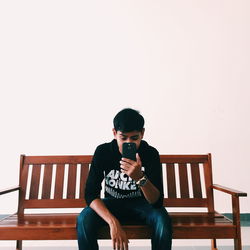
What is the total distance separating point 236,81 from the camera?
3037 mm

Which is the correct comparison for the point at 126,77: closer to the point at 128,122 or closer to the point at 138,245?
the point at 128,122

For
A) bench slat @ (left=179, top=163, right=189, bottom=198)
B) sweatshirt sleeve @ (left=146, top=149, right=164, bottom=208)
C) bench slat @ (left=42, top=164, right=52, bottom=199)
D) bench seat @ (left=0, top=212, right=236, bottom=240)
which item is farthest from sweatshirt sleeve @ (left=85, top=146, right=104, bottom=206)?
bench slat @ (left=179, top=163, right=189, bottom=198)

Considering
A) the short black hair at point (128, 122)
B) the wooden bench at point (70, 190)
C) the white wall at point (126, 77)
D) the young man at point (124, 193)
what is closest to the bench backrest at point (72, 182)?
the wooden bench at point (70, 190)

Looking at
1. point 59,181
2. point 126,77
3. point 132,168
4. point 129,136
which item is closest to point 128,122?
point 129,136

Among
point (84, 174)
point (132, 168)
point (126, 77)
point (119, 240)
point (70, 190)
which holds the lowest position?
point (119, 240)

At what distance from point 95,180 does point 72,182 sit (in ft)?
1.86

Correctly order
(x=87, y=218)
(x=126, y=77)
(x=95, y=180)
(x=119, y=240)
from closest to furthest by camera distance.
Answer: (x=119, y=240) → (x=87, y=218) → (x=95, y=180) → (x=126, y=77)

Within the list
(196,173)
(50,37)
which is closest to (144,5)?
(50,37)

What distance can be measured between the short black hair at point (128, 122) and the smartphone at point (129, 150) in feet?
0.29

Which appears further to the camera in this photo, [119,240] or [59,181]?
[59,181]

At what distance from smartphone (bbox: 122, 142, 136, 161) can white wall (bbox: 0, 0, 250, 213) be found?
1528mm

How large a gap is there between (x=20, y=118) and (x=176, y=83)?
1.85 metres

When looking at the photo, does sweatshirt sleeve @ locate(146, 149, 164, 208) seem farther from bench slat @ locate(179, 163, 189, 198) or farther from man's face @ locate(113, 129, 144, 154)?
bench slat @ locate(179, 163, 189, 198)

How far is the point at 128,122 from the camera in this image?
1.47 meters
